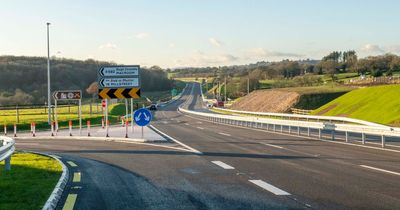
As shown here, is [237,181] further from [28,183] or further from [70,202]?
[28,183]

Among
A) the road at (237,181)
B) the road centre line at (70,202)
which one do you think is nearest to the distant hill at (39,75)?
the road at (237,181)

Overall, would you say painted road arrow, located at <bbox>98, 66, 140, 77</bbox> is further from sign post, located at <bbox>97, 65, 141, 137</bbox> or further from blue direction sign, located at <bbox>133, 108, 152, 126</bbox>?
blue direction sign, located at <bbox>133, 108, 152, 126</bbox>

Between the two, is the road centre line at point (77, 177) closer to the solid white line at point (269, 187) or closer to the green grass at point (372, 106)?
the solid white line at point (269, 187)

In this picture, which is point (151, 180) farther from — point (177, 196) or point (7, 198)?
point (7, 198)

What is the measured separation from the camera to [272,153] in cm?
1778

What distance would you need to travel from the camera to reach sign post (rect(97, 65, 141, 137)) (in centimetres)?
2759

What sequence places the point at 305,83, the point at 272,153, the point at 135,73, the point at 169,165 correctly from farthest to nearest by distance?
the point at 305,83 → the point at 135,73 → the point at 272,153 → the point at 169,165

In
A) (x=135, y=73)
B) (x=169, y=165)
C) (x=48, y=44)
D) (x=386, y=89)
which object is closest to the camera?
(x=169, y=165)

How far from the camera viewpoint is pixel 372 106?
49.7 m

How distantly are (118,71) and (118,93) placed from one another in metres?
1.30

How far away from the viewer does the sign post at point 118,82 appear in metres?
27.6

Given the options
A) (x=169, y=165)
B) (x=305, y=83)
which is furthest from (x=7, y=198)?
(x=305, y=83)

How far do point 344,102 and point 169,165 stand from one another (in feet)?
162

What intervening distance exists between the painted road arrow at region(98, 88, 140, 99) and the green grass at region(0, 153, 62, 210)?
37.4ft
